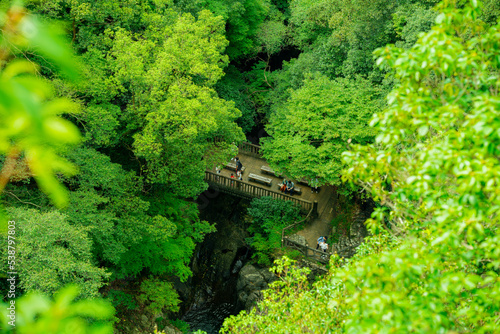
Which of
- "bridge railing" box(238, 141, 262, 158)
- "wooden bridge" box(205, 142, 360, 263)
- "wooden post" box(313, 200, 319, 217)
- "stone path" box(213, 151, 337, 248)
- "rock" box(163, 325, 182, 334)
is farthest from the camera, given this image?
"bridge railing" box(238, 141, 262, 158)

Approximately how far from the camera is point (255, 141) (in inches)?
Answer: 1292

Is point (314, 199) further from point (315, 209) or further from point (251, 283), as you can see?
point (251, 283)

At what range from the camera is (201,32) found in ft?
69.7

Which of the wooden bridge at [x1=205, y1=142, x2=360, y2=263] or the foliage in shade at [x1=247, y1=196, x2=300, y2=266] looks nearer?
the foliage in shade at [x1=247, y1=196, x2=300, y2=266]

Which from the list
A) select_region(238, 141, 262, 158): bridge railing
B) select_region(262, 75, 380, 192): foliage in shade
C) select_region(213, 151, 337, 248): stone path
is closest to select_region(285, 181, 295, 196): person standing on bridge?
select_region(213, 151, 337, 248): stone path

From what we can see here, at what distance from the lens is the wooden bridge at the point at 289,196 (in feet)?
80.5

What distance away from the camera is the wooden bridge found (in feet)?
80.5

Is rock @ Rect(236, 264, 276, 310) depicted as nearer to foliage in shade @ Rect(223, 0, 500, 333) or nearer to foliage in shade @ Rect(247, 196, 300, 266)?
foliage in shade @ Rect(247, 196, 300, 266)

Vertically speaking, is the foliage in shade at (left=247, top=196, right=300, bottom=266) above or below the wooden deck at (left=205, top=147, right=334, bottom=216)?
below

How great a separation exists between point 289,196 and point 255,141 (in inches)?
332

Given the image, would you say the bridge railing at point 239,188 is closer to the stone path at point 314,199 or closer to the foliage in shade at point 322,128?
the stone path at point 314,199

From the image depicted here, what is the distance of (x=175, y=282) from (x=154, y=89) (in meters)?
12.5

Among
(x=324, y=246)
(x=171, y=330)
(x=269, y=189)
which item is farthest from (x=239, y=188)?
(x=171, y=330)

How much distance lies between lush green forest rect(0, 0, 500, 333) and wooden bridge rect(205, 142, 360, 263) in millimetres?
2259
